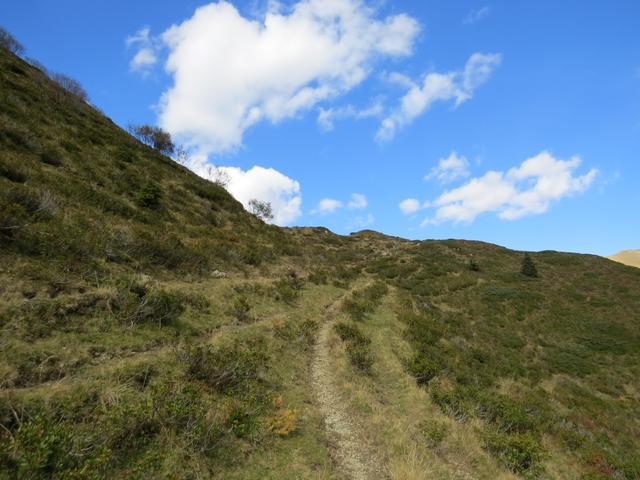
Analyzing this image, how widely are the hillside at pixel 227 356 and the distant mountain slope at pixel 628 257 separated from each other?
246 feet

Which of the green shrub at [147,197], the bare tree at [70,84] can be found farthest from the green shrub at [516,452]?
the bare tree at [70,84]

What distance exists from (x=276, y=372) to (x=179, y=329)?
346 cm

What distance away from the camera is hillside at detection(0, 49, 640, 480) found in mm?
6820

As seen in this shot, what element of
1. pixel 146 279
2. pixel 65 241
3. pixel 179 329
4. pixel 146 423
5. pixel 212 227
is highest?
pixel 212 227

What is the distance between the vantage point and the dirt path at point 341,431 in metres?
7.97

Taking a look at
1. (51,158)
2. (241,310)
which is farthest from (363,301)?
(51,158)

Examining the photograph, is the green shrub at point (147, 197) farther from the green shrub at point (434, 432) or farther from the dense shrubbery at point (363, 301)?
the green shrub at point (434, 432)

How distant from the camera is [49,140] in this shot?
2117cm

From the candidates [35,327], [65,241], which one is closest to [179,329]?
[35,327]

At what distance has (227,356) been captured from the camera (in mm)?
10383

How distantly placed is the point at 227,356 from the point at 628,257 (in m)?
117

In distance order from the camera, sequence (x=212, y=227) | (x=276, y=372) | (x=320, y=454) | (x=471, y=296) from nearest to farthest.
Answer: (x=320, y=454), (x=276, y=372), (x=212, y=227), (x=471, y=296)

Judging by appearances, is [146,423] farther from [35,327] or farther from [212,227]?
[212,227]

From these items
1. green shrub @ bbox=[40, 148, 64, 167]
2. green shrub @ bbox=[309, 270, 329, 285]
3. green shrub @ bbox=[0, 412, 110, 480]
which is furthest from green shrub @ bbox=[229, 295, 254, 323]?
green shrub @ bbox=[40, 148, 64, 167]
